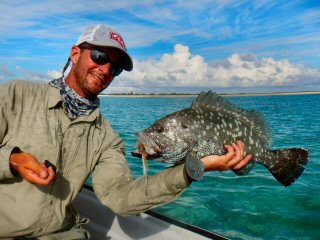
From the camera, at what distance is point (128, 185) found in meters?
3.33

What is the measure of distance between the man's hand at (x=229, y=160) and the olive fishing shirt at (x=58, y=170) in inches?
12.5

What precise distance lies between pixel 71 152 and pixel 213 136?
1.39 metres

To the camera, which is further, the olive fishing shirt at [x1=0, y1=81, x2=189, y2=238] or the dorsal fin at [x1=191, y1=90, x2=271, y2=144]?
the dorsal fin at [x1=191, y1=90, x2=271, y2=144]

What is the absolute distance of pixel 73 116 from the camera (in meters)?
3.52

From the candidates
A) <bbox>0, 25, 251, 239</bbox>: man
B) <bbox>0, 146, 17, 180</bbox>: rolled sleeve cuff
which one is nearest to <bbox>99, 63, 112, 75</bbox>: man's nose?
<bbox>0, 25, 251, 239</bbox>: man

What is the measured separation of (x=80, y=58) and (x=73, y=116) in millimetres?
598

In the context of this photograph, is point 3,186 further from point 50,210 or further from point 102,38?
point 102,38

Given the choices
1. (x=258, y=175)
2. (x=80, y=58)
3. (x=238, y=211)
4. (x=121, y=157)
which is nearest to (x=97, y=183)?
(x=121, y=157)

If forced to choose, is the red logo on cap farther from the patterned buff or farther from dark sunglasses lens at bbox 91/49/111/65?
the patterned buff

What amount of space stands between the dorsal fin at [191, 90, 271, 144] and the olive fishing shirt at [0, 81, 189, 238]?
3.24ft

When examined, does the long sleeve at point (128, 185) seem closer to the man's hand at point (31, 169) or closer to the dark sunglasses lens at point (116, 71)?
the dark sunglasses lens at point (116, 71)

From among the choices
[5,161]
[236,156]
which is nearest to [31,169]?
[5,161]

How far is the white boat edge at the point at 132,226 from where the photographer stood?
392 cm

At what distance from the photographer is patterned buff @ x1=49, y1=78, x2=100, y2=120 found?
3486mm
